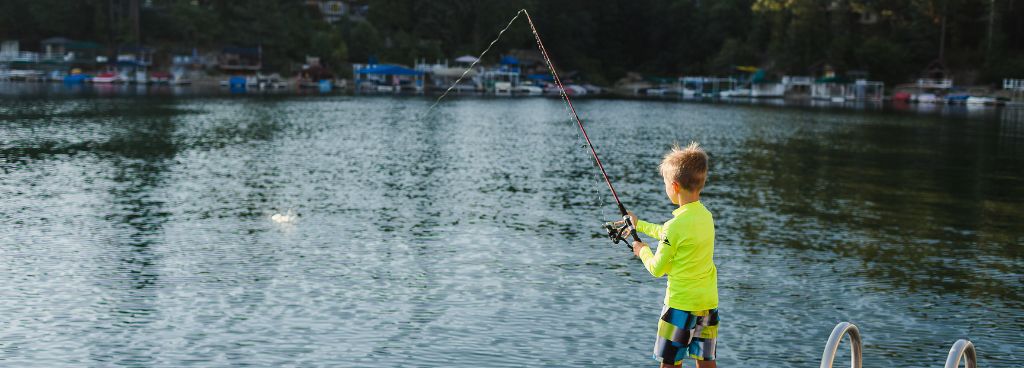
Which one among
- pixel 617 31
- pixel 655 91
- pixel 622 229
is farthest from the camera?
pixel 617 31

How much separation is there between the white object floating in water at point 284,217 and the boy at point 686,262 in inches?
700

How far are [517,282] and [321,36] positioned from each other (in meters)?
150

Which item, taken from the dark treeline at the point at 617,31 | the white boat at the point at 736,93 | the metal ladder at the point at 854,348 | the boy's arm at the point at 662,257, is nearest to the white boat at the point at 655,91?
the dark treeline at the point at 617,31

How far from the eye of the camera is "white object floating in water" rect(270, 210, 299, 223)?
25.5 meters

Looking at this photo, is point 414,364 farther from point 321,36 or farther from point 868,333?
point 321,36

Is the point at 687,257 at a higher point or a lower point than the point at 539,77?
lower

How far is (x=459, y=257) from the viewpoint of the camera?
21125mm

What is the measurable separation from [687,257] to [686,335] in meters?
0.73

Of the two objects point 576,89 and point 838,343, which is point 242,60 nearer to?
point 576,89

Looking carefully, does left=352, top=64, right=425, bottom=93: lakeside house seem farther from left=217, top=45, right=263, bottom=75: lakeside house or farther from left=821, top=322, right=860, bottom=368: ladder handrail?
left=821, top=322, right=860, bottom=368: ladder handrail

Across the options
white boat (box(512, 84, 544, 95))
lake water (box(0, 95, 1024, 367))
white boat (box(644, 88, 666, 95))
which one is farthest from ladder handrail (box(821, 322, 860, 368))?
white boat (box(644, 88, 666, 95))

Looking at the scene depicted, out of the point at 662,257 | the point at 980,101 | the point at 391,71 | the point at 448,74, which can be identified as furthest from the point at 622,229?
the point at 448,74

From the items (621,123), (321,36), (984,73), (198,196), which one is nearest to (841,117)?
(621,123)

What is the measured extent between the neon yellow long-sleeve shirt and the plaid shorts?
0.28ft
